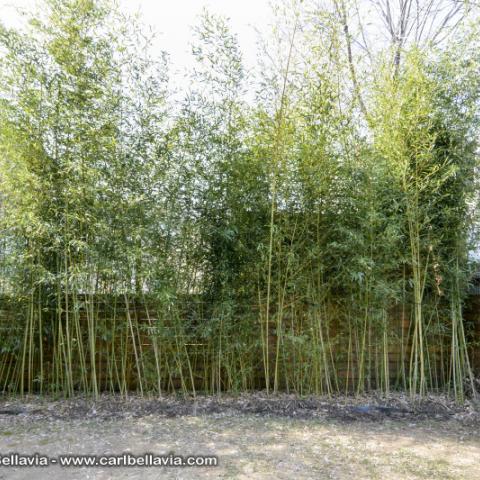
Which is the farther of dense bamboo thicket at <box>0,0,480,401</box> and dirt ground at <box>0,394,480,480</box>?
dense bamboo thicket at <box>0,0,480,401</box>

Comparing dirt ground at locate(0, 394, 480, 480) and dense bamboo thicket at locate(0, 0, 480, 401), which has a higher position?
dense bamboo thicket at locate(0, 0, 480, 401)

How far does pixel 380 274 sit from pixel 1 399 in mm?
3499

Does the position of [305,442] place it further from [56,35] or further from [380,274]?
[56,35]

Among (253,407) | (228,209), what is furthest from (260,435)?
(228,209)

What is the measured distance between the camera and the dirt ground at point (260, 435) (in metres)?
2.48

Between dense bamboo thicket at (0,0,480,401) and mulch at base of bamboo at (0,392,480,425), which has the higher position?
dense bamboo thicket at (0,0,480,401)

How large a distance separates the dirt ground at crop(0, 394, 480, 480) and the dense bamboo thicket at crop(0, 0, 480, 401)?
25 cm

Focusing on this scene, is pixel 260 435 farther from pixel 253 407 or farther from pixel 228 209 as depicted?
pixel 228 209

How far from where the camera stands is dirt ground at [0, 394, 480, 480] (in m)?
2.48

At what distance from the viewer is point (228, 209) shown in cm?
366

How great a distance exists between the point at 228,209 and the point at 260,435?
1.78 metres

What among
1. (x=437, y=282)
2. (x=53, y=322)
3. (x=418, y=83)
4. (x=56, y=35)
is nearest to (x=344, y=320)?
(x=437, y=282)

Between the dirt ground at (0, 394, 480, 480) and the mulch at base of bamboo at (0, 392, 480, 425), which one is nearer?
the dirt ground at (0, 394, 480, 480)

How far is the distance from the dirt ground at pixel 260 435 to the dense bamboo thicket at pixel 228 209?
0.25 meters
